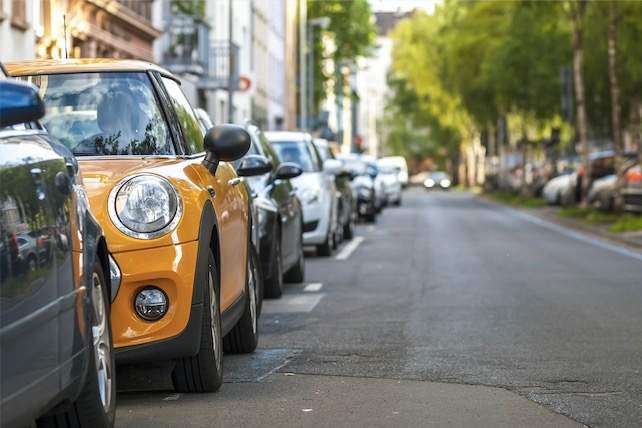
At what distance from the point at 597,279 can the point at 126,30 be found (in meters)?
23.6

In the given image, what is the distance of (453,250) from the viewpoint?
937 inches

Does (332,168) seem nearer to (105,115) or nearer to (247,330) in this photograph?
(247,330)

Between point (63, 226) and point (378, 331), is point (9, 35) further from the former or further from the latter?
point (63, 226)

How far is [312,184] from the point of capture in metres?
20.8

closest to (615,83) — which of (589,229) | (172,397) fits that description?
(589,229)

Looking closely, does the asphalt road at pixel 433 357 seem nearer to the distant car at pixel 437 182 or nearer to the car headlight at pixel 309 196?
the car headlight at pixel 309 196

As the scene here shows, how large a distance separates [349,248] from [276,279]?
1042 centimetres

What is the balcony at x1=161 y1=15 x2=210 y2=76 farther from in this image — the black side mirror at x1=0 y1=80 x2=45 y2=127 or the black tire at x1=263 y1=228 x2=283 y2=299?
the black side mirror at x1=0 y1=80 x2=45 y2=127

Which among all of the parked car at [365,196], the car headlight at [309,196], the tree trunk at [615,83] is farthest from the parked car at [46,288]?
the parked car at [365,196]

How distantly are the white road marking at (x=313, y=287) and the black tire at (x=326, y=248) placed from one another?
4932 mm

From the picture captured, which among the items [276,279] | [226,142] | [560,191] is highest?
[226,142]

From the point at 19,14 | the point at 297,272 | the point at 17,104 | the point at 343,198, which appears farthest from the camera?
the point at 19,14

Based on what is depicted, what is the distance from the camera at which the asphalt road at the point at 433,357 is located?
7.40 m

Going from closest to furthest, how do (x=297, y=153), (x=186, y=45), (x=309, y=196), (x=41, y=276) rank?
(x=41, y=276), (x=309, y=196), (x=297, y=153), (x=186, y=45)
